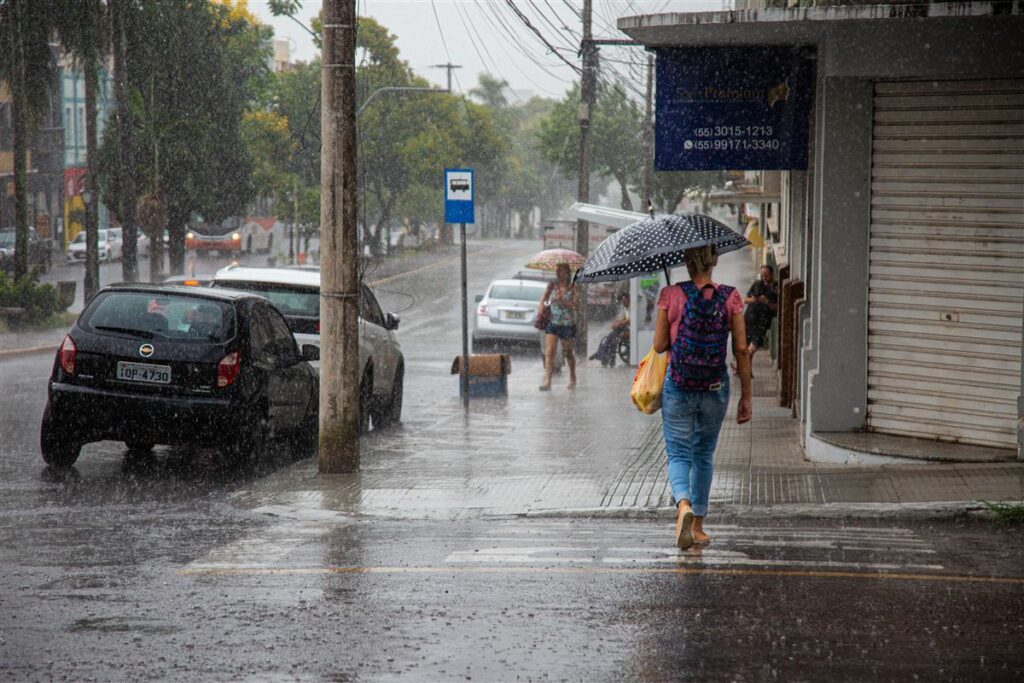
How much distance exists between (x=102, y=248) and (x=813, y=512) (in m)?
60.2

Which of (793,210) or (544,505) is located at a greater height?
(793,210)

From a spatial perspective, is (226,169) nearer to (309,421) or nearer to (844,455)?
(309,421)

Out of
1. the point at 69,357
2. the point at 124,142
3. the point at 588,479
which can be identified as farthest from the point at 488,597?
the point at 124,142

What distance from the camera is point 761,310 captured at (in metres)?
20.7

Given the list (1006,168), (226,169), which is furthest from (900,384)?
(226,169)

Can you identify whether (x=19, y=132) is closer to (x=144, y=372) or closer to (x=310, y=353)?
(x=310, y=353)

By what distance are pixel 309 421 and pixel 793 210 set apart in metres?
7.06

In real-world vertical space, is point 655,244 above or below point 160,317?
above

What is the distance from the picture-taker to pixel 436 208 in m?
74.6

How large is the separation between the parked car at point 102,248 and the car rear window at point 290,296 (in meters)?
50.4

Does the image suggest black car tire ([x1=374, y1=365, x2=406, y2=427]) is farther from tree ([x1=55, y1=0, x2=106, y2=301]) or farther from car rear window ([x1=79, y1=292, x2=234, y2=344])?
tree ([x1=55, y1=0, x2=106, y2=301])

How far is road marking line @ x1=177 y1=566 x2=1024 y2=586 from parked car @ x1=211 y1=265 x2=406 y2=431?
23.6 feet

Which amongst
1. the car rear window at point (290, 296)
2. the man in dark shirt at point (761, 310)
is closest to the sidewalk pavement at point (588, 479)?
the car rear window at point (290, 296)

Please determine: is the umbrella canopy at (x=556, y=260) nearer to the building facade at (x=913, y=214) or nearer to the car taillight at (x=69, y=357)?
the building facade at (x=913, y=214)
